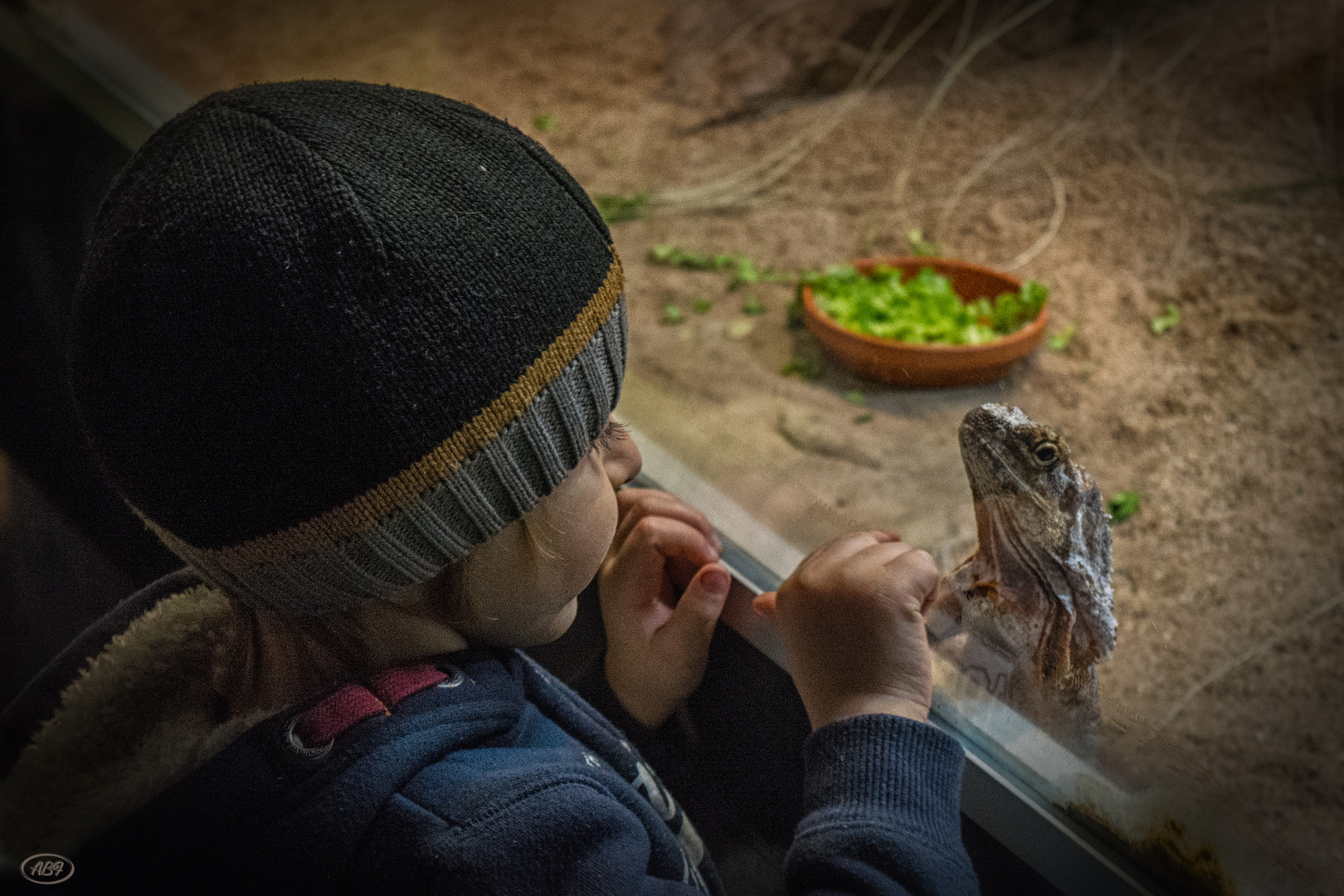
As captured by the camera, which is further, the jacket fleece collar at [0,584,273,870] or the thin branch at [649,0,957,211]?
A: the thin branch at [649,0,957,211]

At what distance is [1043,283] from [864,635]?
1.34m

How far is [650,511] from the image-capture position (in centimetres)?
94

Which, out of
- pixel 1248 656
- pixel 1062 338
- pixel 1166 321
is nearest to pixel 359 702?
pixel 1248 656

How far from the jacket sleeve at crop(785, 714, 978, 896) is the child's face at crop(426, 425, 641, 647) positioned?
9.0 inches

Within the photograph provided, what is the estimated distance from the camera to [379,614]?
27.4 inches

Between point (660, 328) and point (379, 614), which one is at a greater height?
point (379, 614)

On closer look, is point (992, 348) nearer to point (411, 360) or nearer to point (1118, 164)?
point (411, 360)

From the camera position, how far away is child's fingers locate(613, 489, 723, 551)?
931 millimetres

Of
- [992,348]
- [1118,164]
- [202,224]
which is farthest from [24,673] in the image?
[1118,164]

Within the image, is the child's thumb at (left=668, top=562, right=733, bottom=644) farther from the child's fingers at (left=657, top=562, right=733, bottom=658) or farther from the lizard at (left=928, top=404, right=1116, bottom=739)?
the lizard at (left=928, top=404, right=1116, bottom=739)

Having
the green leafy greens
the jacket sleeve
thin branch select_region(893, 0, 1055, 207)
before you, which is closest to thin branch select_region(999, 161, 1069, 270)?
the green leafy greens

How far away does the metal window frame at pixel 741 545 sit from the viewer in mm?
663

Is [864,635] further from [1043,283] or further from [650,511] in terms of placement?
[1043,283]

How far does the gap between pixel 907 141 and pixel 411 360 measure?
7.19ft
